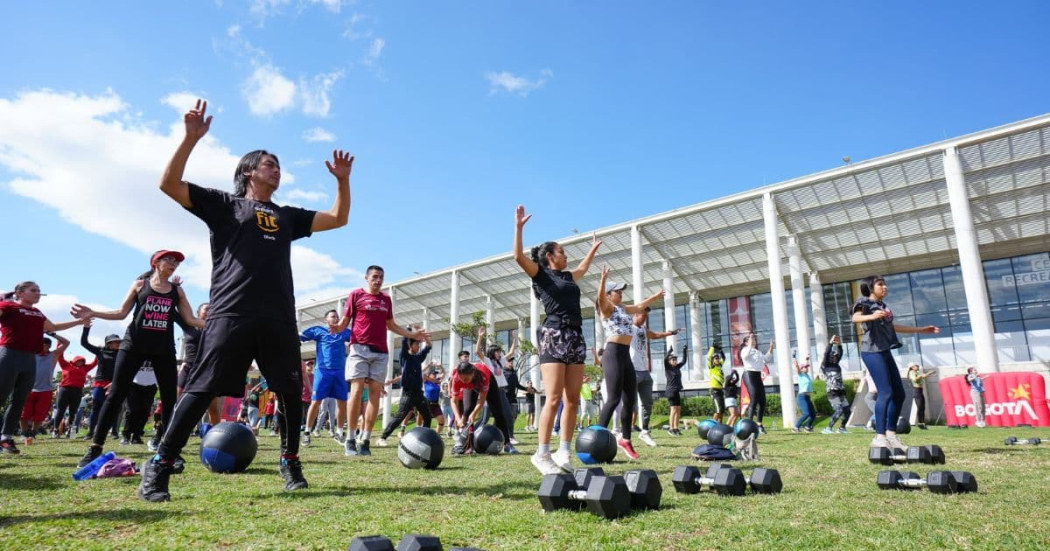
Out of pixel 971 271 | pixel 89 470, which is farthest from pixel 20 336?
pixel 971 271

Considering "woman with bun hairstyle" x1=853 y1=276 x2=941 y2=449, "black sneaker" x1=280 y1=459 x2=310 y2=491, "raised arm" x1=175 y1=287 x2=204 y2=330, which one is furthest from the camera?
"woman with bun hairstyle" x1=853 y1=276 x2=941 y2=449

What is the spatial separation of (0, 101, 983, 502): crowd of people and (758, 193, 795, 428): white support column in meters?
13.6

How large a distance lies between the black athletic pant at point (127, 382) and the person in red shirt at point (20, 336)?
1.03 metres

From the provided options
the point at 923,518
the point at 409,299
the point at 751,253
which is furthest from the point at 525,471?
the point at 409,299

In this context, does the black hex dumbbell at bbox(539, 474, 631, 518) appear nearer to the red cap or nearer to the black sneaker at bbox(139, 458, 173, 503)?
the black sneaker at bbox(139, 458, 173, 503)

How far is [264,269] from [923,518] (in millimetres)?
3772

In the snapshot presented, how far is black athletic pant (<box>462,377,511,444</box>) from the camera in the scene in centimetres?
827

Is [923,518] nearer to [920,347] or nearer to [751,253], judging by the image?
[751,253]

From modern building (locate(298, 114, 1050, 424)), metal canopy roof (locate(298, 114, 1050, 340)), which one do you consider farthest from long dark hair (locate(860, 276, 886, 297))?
metal canopy roof (locate(298, 114, 1050, 340))

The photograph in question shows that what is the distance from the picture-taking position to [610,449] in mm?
5902

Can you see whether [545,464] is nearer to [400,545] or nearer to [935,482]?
[935,482]

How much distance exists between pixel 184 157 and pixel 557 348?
2.97m

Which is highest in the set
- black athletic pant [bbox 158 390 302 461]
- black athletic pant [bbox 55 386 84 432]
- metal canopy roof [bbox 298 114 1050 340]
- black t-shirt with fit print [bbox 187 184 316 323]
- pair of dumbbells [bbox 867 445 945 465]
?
metal canopy roof [bbox 298 114 1050 340]

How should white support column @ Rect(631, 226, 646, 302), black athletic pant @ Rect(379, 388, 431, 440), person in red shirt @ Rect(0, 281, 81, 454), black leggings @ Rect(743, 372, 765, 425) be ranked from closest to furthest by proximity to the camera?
person in red shirt @ Rect(0, 281, 81, 454) → black athletic pant @ Rect(379, 388, 431, 440) → black leggings @ Rect(743, 372, 765, 425) → white support column @ Rect(631, 226, 646, 302)
